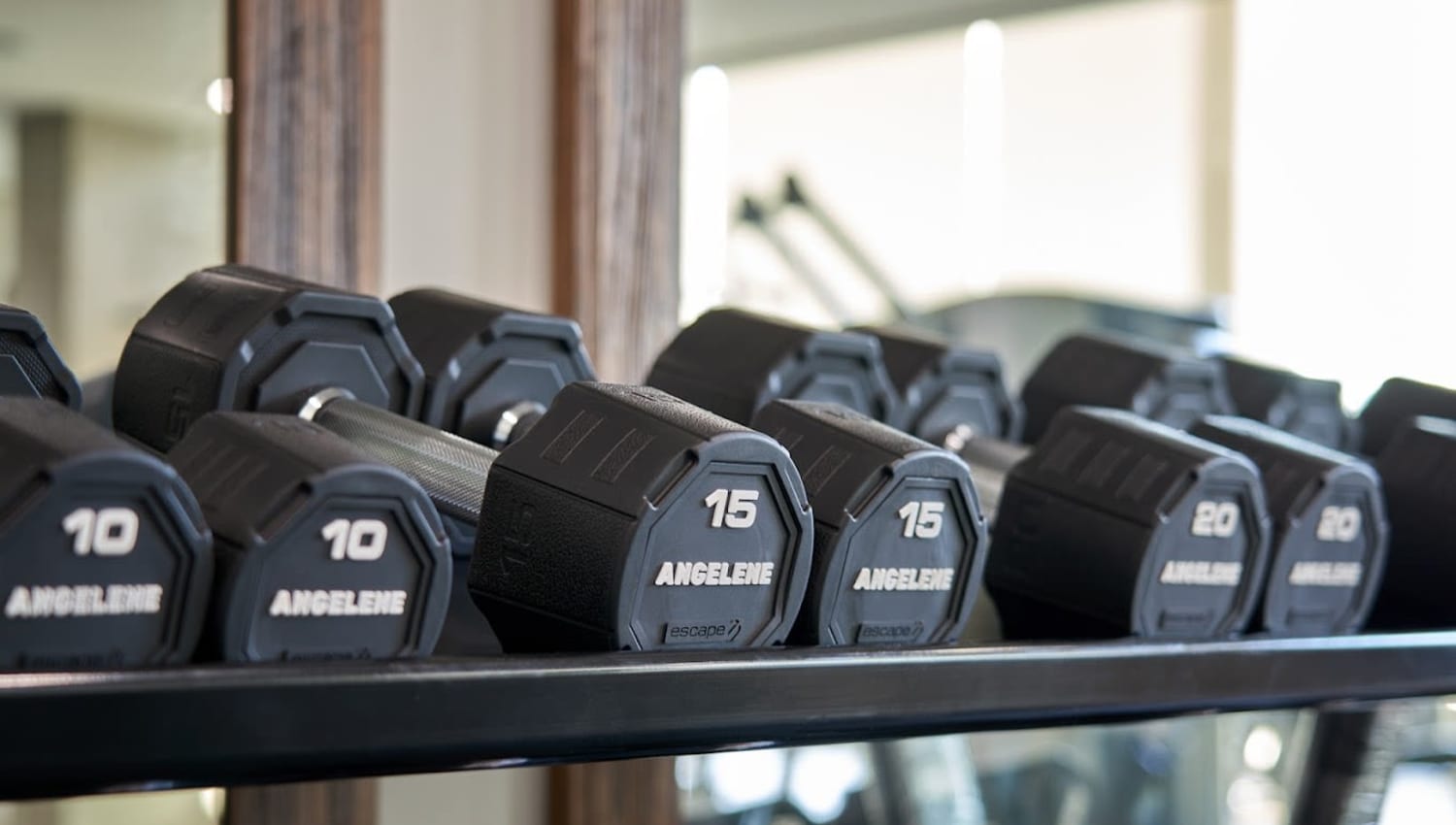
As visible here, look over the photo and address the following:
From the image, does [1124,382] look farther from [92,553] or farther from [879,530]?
[92,553]

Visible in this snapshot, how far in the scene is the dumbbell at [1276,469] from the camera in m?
0.88

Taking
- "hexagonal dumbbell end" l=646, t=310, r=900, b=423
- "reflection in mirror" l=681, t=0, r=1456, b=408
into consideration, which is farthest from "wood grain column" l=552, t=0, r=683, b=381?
"reflection in mirror" l=681, t=0, r=1456, b=408

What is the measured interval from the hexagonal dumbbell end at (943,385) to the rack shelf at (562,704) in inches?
11.8

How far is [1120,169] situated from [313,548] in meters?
3.08

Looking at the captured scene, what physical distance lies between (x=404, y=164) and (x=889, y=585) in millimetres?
626

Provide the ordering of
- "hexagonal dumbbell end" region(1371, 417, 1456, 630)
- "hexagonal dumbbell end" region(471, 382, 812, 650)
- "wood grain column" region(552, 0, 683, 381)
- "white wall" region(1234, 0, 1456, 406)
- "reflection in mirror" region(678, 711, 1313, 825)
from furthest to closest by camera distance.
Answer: "white wall" region(1234, 0, 1456, 406) < "reflection in mirror" region(678, 711, 1313, 825) < "wood grain column" region(552, 0, 683, 381) < "hexagonal dumbbell end" region(1371, 417, 1456, 630) < "hexagonal dumbbell end" region(471, 382, 812, 650)

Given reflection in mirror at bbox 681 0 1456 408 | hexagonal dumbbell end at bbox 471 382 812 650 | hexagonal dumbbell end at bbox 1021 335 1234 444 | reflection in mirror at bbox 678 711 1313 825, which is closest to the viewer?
hexagonal dumbbell end at bbox 471 382 812 650

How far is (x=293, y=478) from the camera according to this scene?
0.55 m

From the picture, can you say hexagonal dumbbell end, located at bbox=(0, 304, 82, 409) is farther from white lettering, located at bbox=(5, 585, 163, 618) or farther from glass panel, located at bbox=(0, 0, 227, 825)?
glass panel, located at bbox=(0, 0, 227, 825)

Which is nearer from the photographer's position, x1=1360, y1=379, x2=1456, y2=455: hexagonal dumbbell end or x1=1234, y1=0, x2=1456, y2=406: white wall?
x1=1360, y1=379, x2=1456, y2=455: hexagonal dumbbell end

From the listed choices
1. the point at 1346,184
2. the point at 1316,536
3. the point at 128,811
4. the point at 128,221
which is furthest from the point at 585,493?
the point at 1346,184

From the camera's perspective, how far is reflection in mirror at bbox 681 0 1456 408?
2.62 m

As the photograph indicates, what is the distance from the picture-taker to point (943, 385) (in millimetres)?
1050

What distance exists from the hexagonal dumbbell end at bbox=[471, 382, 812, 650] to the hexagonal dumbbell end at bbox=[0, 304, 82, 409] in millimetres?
209
